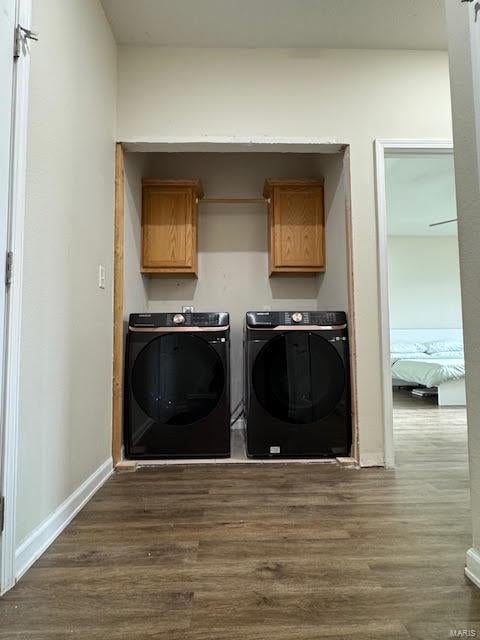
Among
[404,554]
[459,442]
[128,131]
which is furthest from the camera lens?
[459,442]

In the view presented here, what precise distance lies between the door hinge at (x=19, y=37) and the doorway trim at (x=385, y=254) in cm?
181

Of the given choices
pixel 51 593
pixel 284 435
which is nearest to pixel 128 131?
pixel 284 435

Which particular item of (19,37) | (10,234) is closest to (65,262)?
(10,234)

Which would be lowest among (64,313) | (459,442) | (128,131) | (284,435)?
(459,442)

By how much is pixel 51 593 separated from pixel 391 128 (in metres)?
2.72

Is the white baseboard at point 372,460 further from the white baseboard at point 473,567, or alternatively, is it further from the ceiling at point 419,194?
the ceiling at point 419,194

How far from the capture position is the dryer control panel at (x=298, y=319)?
7.25 feet

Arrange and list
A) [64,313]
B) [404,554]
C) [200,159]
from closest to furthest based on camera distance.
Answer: [404,554] < [64,313] < [200,159]

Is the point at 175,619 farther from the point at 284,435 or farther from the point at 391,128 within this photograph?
the point at 391,128

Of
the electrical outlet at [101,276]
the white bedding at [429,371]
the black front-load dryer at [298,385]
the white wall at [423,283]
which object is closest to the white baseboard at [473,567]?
the black front-load dryer at [298,385]

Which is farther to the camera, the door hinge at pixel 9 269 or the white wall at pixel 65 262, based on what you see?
the white wall at pixel 65 262

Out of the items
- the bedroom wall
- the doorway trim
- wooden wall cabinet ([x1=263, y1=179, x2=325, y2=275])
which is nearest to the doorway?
the doorway trim

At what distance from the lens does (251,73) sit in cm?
220

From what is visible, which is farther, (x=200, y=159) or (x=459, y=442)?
(x=200, y=159)
